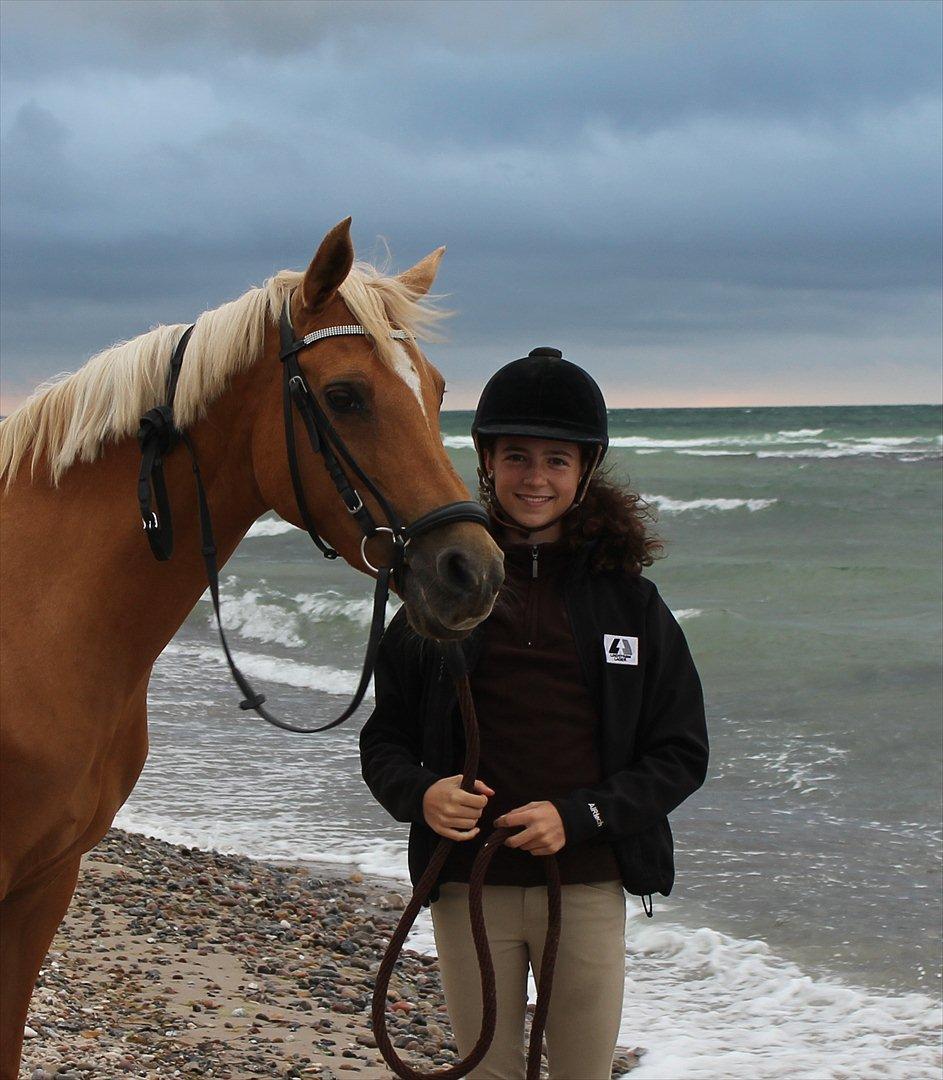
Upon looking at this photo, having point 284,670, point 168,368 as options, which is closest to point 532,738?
point 168,368

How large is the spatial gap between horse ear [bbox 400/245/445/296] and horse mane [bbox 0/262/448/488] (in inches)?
2.7

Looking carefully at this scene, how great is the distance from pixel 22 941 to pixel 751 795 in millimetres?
5162

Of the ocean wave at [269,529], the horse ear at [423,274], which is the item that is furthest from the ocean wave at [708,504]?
the horse ear at [423,274]

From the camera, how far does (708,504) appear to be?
24.0 m

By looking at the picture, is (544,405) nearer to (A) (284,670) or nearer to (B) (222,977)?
(B) (222,977)

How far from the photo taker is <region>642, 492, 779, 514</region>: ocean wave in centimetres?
2316

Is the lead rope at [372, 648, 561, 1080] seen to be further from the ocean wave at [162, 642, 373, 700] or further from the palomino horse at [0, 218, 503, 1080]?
the ocean wave at [162, 642, 373, 700]

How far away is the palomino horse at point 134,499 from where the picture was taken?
220 cm

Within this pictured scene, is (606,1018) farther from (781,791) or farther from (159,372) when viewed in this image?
(781,791)

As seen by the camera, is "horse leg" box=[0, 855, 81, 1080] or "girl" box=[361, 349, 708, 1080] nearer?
"girl" box=[361, 349, 708, 1080]

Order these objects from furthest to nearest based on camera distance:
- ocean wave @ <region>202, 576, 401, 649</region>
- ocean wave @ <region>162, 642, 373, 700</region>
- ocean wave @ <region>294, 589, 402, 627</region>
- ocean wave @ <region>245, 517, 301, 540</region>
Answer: ocean wave @ <region>245, 517, 301, 540</region>
ocean wave @ <region>294, 589, 402, 627</region>
ocean wave @ <region>202, 576, 401, 649</region>
ocean wave @ <region>162, 642, 373, 700</region>

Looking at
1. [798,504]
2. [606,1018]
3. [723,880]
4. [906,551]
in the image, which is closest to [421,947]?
[723,880]

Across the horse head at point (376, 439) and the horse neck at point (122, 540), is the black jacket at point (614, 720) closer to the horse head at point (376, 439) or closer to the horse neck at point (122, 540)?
the horse head at point (376, 439)

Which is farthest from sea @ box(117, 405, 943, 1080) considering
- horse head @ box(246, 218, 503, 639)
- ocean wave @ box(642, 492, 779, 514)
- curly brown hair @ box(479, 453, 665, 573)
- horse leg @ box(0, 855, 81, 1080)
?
ocean wave @ box(642, 492, 779, 514)
